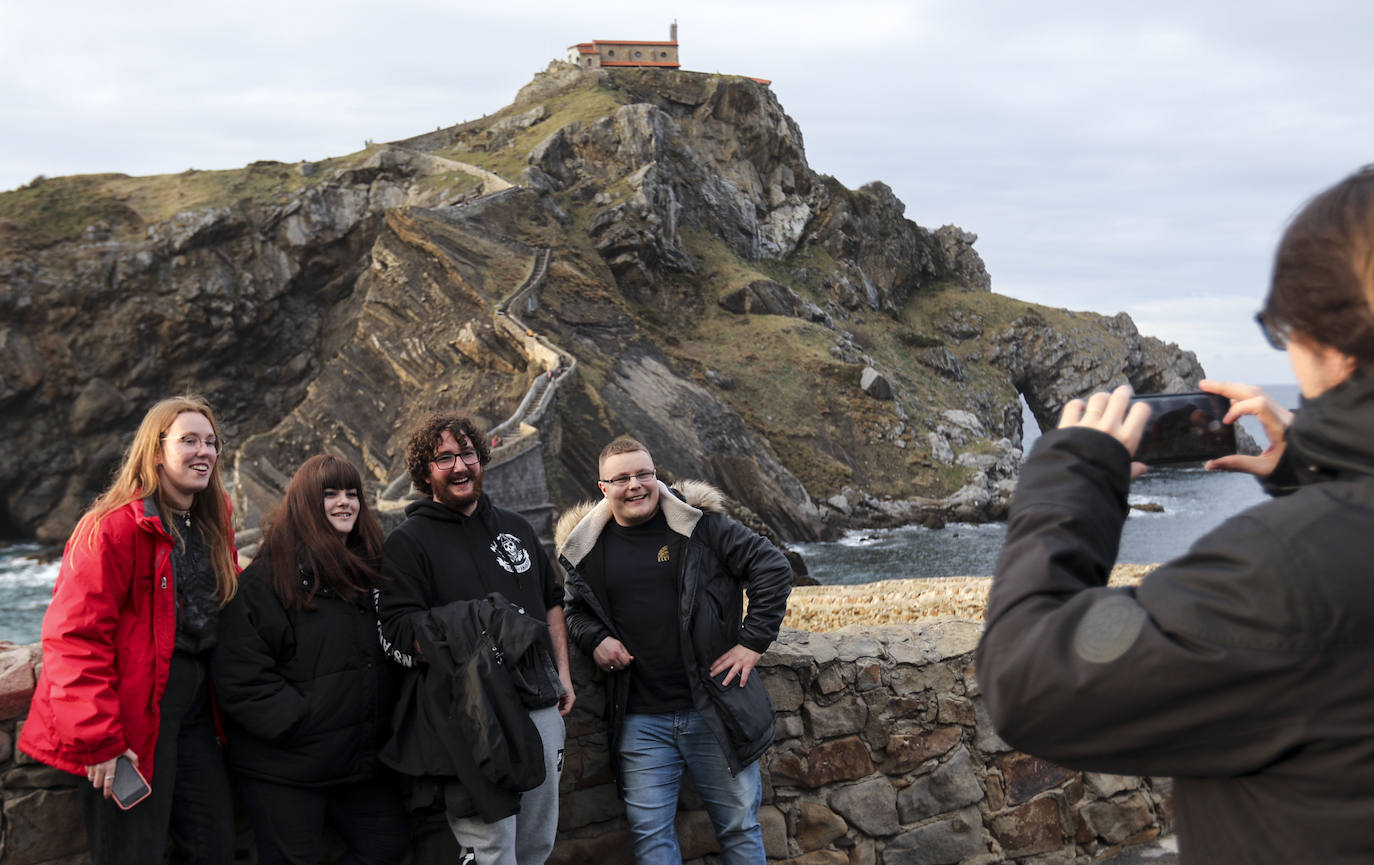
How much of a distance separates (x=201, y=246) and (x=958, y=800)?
57907 millimetres

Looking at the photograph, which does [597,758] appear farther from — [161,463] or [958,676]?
[161,463]

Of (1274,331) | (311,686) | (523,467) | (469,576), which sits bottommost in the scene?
(523,467)

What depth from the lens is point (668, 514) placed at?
444 cm

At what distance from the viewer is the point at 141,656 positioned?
10.8 feet

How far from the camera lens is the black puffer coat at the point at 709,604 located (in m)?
4.21

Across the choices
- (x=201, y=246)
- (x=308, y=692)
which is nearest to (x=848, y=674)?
(x=308, y=692)

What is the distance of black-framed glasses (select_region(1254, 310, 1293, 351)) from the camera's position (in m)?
1.39

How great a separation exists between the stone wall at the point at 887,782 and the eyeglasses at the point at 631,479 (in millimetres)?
893

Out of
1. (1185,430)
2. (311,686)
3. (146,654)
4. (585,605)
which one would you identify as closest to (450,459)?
(585,605)

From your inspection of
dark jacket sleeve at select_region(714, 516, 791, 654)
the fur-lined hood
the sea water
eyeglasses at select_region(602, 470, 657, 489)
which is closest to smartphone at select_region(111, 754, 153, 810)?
the fur-lined hood

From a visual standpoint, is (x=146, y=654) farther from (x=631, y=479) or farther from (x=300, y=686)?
(x=631, y=479)

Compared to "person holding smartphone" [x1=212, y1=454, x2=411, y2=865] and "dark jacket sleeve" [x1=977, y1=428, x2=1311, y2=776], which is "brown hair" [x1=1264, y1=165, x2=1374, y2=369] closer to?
"dark jacket sleeve" [x1=977, y1=428, x2=1311, y2=776]

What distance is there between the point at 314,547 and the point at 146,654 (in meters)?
0.72

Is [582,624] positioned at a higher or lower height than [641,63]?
lower
